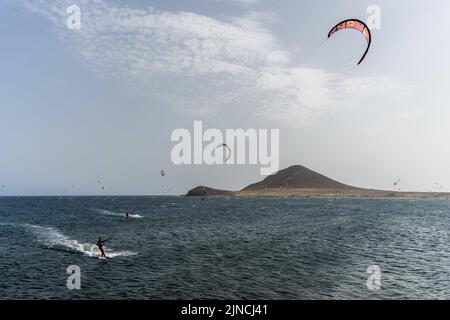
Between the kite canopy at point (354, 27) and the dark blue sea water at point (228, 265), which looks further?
the kite canopy at point (354, 27)

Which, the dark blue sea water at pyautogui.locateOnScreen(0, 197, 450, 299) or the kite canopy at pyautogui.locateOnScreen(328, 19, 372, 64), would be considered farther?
the kite canopy at pyautogui.locateOnScreen(328, 19, 372, 64)

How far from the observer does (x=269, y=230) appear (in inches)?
2793

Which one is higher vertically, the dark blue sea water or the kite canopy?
the kite canopy

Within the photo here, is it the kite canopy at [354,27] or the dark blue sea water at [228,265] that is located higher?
the kite canopy at [354,27]

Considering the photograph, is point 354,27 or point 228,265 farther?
point 228,265

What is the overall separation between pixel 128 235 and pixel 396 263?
42000 mm

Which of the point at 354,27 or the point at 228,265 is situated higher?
the point at 354,27

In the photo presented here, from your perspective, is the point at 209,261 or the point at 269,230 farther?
the point at 269,230
